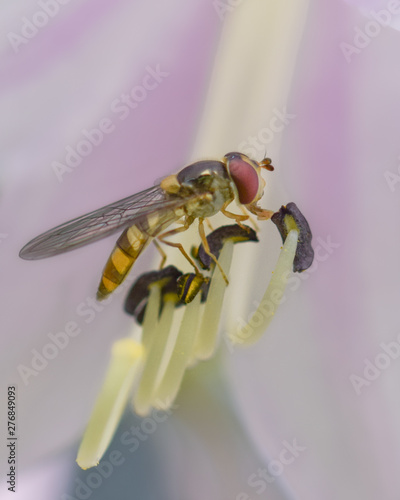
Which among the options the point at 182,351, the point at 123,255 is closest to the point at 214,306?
the point at 182,351

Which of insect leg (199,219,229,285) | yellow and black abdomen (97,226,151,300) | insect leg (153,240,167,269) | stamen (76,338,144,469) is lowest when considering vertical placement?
stamen (76,338,144,469)

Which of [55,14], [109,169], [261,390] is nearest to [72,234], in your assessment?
[109,169]

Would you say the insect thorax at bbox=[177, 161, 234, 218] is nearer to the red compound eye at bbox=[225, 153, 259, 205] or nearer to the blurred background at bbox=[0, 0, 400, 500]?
the red compound eye at bbox=[225, 153, 259, 205]

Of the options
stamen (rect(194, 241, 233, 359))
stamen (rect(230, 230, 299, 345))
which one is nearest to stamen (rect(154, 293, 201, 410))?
stamen (rect(194, 241, 233, 359))

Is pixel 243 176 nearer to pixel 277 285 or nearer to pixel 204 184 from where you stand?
pixel 204 184

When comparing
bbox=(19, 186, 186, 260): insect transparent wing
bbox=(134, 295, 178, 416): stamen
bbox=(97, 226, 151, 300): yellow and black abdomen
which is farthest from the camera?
bbox=(134, 295, 178, 416): stamen

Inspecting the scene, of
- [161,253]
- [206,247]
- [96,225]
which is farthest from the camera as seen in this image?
[161,253]
